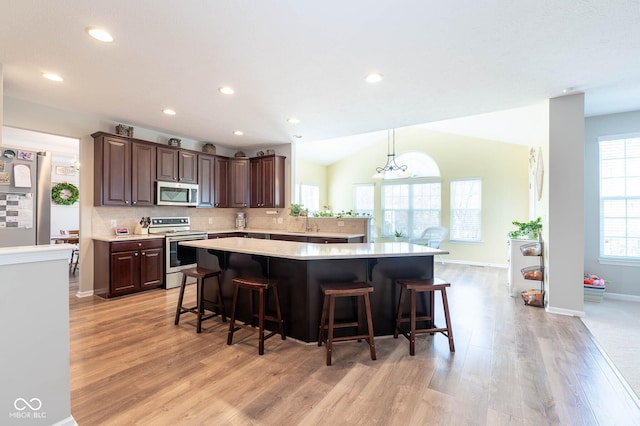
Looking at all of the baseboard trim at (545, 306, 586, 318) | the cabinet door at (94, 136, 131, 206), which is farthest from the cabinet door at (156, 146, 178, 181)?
the baseboard trim at (545, 306, 586, 318)

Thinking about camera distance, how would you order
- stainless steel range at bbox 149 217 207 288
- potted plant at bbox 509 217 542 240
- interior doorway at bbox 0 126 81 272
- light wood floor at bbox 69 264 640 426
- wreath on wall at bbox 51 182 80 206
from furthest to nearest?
wreath on wall at bbox 51 182 80 206, interior doorway at bbox 0 126 81 272, stainless steel range at bbox 149 217 207 288, potted plant at bbox 509 217 542 240, light wood floor at bbox 69 264 640 426

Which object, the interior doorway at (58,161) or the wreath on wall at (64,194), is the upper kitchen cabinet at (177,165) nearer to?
the interior doorway at (58,161)

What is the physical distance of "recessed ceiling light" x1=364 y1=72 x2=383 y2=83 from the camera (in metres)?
2.91

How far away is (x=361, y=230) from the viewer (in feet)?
16.7

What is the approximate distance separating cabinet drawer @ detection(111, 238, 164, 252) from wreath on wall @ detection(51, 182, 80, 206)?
443cm

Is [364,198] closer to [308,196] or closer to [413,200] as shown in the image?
[413,200]

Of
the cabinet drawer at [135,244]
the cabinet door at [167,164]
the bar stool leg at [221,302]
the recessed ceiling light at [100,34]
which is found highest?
the recessed ceiling light at [100,34]

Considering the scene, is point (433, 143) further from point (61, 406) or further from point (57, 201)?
point (57, 201)

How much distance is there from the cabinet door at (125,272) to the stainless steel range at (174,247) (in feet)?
1.38

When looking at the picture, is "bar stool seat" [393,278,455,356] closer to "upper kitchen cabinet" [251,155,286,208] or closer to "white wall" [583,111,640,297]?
"white wall" [583,111,640,297]

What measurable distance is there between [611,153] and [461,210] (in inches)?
129

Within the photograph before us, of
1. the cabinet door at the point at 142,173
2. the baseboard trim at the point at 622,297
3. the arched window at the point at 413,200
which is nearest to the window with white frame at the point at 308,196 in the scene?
the arched window at the point at 413,200

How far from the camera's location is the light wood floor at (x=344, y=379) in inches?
69.5

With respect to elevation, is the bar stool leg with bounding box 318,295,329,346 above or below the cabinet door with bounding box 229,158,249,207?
below
